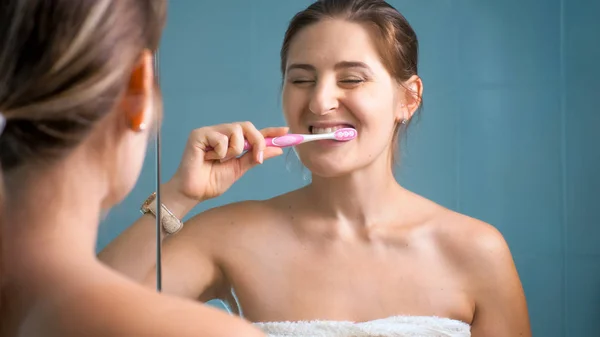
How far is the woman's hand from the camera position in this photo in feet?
1.94

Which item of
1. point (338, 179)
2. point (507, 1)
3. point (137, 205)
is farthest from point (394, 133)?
point (137, 205)

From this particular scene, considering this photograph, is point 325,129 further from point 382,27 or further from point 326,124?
point 382,27

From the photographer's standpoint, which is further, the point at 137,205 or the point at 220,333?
the point at 137,205

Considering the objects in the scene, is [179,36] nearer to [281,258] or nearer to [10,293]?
[281,258]

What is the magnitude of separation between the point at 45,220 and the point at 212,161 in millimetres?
321

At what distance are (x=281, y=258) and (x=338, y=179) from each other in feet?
0.33

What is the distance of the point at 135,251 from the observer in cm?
39

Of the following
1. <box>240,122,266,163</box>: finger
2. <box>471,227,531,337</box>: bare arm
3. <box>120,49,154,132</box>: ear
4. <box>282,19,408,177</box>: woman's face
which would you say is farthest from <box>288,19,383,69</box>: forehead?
<box>120,49,154,132</box>: ear

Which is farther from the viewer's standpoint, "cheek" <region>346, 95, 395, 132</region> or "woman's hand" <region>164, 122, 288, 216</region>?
"cheek" <region>346, 95, 395, 132</region>

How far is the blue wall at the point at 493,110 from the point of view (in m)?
0.70

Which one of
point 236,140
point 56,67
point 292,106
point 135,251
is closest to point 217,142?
point 236,140

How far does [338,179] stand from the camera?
76 cm

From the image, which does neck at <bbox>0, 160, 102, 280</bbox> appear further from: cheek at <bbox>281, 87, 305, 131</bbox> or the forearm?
cheek at <bbox>281, 87, 305, 131</bbox>

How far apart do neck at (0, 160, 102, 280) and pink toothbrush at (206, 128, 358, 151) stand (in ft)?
1.02
